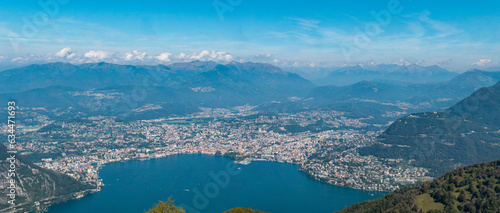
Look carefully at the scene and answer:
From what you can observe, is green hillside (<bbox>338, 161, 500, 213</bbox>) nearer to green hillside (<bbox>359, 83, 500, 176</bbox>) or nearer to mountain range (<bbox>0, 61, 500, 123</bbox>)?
green hillside (<bbox>359, 83, 500, 176</bbox>)

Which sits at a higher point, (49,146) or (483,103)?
(483,103)

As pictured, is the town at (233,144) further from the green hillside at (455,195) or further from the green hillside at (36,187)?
the green hillside at (455,195)

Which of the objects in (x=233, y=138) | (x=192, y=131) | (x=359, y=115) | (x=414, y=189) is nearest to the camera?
(x=414, y=189)

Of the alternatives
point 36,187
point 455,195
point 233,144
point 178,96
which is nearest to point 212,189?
point 36,187

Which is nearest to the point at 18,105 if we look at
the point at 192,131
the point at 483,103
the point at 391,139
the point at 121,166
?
the point at 192,131

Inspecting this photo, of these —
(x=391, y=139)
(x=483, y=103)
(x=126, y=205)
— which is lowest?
(x=126, y=205)

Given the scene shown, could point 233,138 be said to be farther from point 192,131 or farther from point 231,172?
point 231,172

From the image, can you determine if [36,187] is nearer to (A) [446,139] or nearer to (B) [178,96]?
(A) [446,139]

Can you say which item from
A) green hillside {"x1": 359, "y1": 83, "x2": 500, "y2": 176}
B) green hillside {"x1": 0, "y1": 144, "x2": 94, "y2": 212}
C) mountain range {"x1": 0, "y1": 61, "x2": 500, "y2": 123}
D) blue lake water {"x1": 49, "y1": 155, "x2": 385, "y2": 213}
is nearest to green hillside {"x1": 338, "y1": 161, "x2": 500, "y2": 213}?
blue lake water {"x1": 49, "y1": 155, "x2": 385, "y2": 213}
